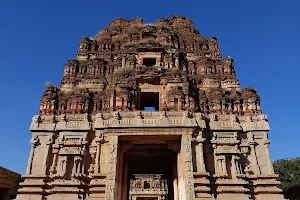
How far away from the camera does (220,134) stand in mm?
13148

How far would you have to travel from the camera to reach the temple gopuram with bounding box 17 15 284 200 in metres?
Result: 11.9

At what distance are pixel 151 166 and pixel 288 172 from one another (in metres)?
22.2

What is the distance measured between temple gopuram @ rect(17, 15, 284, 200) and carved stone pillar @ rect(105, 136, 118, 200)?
4 centimetres

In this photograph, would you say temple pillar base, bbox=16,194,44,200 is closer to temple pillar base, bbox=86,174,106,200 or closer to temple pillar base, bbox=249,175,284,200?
temple pillar base, bbox=86,174,106,200

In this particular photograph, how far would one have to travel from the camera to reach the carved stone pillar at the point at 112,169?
1130cm

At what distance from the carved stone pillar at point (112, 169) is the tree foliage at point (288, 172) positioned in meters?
26.9

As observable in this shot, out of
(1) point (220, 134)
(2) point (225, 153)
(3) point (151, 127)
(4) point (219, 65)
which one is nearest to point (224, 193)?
(2) point (225, 153)

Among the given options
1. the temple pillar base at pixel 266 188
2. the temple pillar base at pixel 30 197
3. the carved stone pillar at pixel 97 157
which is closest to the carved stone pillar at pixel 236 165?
the temple pillar base at pixel 266 188

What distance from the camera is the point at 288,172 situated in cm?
3272

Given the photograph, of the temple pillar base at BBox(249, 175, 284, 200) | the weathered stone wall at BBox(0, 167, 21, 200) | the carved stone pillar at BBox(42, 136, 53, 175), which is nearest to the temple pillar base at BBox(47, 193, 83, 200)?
the carved stone pillar at BBox(42, 136, 53, 175)

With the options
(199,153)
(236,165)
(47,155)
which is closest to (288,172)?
(236,165)

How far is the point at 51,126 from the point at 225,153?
8.66 meters

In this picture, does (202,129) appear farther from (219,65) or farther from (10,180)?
(10,180)

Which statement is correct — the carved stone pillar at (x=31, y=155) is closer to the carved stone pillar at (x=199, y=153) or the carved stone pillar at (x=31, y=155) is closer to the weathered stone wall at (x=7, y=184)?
the weathered stone wall at (x=7, y=184)
